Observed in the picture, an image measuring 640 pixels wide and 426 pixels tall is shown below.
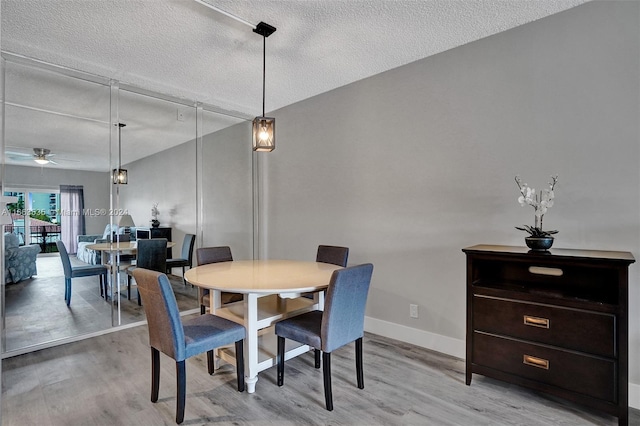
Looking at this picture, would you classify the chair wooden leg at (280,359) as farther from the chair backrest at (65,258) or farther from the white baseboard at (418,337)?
the chair backrest at (65,258)

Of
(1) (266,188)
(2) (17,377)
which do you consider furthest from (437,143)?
(2) (17,377)

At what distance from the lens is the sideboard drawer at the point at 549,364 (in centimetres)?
206

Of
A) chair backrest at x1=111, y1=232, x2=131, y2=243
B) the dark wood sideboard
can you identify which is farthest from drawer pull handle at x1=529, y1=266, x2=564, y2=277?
chair backrest at x1=111, y1=232, x2=131, y2=243

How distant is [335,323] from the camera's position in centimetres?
227

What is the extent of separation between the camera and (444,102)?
10.3 feet

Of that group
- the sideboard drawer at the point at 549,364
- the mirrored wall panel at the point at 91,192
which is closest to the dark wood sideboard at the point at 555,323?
the sideboard drawer at the point at 549,364

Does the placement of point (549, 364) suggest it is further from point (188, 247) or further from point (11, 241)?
point (11, 241)

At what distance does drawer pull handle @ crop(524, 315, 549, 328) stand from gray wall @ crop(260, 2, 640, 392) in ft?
2.02

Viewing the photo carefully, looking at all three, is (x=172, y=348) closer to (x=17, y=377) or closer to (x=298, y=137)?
(x=17, y=377)

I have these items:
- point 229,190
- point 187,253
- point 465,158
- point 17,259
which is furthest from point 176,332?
point 229,190

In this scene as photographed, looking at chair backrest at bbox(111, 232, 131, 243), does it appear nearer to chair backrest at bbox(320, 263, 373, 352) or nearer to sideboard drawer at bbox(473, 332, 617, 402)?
chair backrest at bbox(320, 263, 373, 352)

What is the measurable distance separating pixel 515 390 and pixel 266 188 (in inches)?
140

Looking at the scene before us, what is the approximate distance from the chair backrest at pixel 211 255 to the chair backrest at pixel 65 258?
4.22ft

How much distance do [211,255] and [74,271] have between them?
54.2 inches
